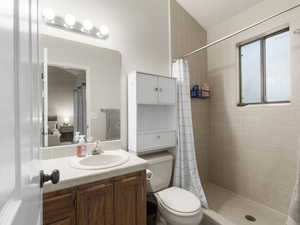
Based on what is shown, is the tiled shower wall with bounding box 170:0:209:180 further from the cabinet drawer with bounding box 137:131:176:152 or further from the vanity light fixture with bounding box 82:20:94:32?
the vanity light fixture with bounding box 82:20:94:32

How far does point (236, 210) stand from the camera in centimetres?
184

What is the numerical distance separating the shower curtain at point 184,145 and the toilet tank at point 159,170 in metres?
0.10

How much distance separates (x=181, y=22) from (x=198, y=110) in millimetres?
1298

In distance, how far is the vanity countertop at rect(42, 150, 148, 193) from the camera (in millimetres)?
964

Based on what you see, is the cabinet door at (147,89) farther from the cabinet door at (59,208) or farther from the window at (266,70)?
the window at (266,70)

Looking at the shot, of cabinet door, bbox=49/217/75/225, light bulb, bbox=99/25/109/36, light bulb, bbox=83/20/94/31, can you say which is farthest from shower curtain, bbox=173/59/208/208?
cabinet door, bbox=49/217/75/225

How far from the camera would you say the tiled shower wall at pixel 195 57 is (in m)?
2.19

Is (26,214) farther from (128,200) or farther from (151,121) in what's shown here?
(151,121)

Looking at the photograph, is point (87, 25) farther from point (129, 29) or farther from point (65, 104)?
point (65, 104)

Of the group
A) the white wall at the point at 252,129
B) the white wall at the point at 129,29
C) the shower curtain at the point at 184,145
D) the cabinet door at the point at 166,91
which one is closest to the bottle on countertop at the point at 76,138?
the white wall at the point at 129,29

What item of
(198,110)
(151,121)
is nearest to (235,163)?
(198,110)

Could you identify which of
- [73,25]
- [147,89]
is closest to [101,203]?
[147,89]

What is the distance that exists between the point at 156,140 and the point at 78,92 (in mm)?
990

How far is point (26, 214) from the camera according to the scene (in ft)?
1.45
